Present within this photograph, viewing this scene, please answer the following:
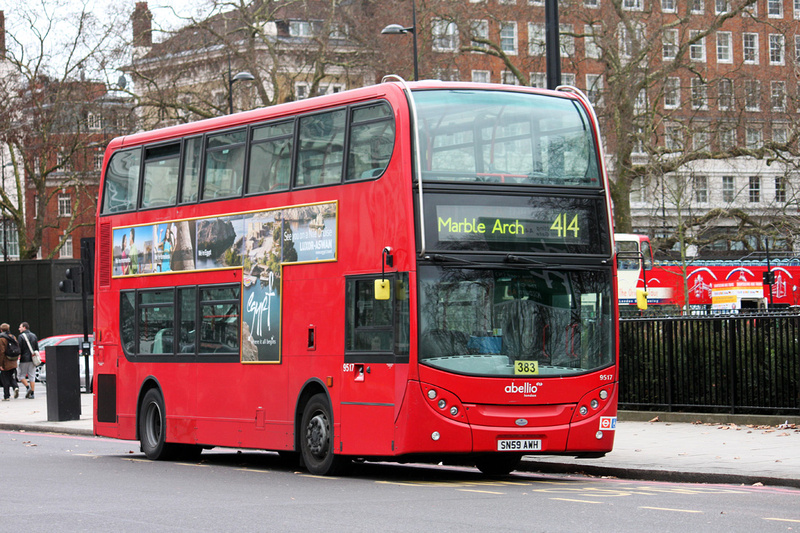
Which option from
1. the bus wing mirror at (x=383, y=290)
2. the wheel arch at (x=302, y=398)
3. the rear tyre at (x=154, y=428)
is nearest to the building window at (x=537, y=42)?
the rear tyre at (x=154, y=428)

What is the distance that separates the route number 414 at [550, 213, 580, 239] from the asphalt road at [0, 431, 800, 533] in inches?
103

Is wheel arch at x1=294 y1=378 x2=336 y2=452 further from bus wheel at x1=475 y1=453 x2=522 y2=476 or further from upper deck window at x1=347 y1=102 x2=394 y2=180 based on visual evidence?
upper deck window at x1=347 y1=102 x2=394 y2=180

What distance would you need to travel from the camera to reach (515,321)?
12992 millimetres

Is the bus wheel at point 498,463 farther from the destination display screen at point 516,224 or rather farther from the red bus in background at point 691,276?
the red bus in background at point 691,276

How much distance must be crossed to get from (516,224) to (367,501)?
11.6 ft

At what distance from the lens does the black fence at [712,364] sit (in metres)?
17.9

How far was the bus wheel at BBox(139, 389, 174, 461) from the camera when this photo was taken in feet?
56.7

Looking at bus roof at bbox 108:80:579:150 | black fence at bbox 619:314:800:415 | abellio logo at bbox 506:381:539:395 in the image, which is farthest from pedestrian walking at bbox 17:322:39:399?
abellio logo at bbox 506:381:539:395

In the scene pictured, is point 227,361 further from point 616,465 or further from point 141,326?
point 616,465


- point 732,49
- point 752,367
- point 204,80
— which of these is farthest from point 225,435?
point 732,49

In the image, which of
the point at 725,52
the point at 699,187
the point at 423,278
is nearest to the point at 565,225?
the point at 423,278

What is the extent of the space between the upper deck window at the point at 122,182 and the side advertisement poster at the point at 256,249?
1.03 m

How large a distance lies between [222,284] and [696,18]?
110 feet

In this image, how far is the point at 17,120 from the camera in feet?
172
